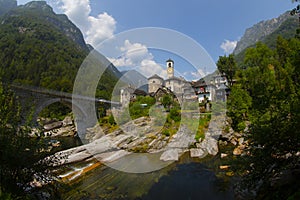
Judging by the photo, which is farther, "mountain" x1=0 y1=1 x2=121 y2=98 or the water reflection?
"mountain" x1=0 y1=1 x2=121 y2=98

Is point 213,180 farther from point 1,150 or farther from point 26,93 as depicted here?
point 26,93

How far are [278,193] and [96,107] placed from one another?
3099cm

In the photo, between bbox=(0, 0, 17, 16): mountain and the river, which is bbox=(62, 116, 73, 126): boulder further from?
bbox=(0, 0, 17, 16): mountain

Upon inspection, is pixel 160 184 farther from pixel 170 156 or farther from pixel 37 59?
pixel 37 59

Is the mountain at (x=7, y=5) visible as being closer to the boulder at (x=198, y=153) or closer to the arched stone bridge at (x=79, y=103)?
the arched stone bridge at (x=79, y=103)

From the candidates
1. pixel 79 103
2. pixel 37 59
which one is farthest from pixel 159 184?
pixel 37 59

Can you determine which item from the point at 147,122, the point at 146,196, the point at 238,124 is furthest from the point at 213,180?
the point at 147,122

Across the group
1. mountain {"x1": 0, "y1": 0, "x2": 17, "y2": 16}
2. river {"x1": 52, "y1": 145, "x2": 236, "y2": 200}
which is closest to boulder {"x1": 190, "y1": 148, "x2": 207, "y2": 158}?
river {"x1": 52, "y1": 145, "x2": 236, "y2": 200}

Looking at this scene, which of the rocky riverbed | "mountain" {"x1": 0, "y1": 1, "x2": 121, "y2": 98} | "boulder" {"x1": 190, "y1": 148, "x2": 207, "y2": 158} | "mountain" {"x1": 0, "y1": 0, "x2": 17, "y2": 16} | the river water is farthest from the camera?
"mountain" {"x1": 0, "y1": 0, "x2": 17, "y2": 16}

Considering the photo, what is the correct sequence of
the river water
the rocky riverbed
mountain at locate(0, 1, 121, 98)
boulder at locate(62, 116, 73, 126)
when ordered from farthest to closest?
1. mountain at locate(0, 1, 121, 98)
2. boulder at locate(62, 116, 73, 126)
3. the rocky riverbed
4. the river water

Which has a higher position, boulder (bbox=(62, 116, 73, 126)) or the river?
boulder (bbox=(62, 116, 73, 126))

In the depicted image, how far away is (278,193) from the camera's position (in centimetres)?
549

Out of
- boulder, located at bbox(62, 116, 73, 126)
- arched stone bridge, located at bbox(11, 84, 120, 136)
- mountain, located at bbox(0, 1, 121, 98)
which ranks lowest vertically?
boulder, located at bbox(62, 116, 73, 126)

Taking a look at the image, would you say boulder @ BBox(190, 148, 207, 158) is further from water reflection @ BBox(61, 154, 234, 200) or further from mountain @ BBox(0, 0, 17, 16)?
mountain @ BBox(0, 0, 17, 16)
